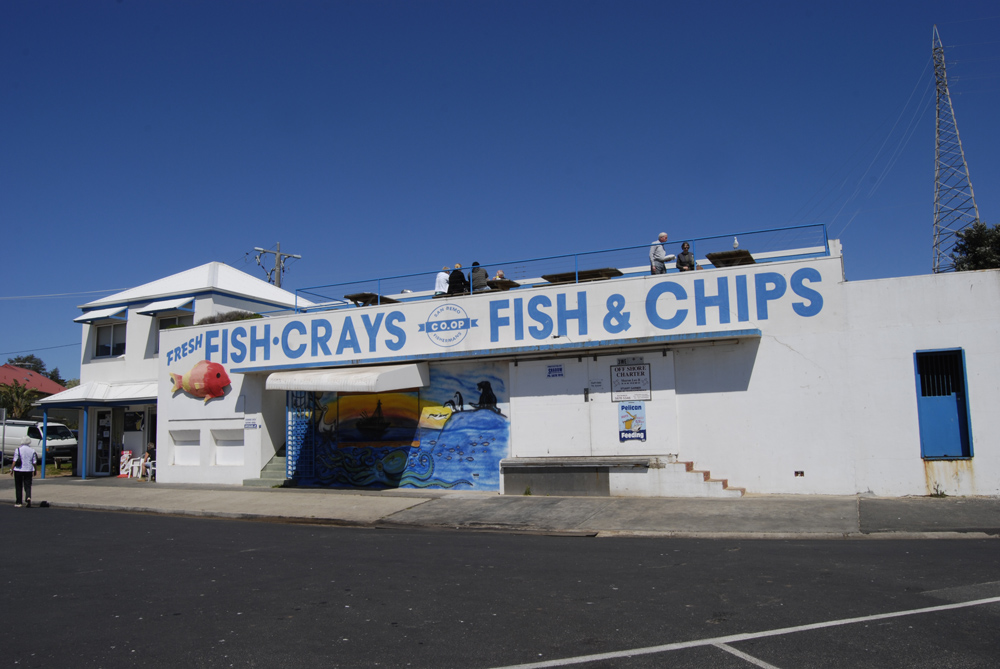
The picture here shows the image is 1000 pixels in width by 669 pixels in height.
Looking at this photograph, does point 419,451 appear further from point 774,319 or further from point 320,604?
point 320,604

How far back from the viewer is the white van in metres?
32.9

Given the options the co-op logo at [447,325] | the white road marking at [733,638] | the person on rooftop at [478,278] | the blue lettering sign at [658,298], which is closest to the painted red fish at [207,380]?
the co-op logo at [447,325]

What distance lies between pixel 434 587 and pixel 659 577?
8.02 ft

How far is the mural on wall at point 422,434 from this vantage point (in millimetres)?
17812

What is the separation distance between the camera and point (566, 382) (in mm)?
17156

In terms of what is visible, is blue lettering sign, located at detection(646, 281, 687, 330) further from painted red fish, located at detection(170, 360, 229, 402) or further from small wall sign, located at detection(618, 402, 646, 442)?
painted red fish, located at detection(170, 360, 229, 402)

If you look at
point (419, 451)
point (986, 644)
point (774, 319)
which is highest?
point (774, 319)

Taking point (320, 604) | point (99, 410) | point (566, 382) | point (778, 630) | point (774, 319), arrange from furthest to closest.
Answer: point (99, 410) < point (566, 382) < point (774, 319) < point (320, 604) < point (778, 630)

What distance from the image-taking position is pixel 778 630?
6.00 meters

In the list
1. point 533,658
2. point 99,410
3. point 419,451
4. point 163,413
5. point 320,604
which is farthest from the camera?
point 99,410

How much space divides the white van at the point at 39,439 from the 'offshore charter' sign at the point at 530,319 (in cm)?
1632

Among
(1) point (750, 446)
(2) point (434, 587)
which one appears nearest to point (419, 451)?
(1) point (750, 446)

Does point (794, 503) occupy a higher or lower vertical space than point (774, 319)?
lower

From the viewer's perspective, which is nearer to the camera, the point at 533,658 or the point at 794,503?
the point at 533,658
